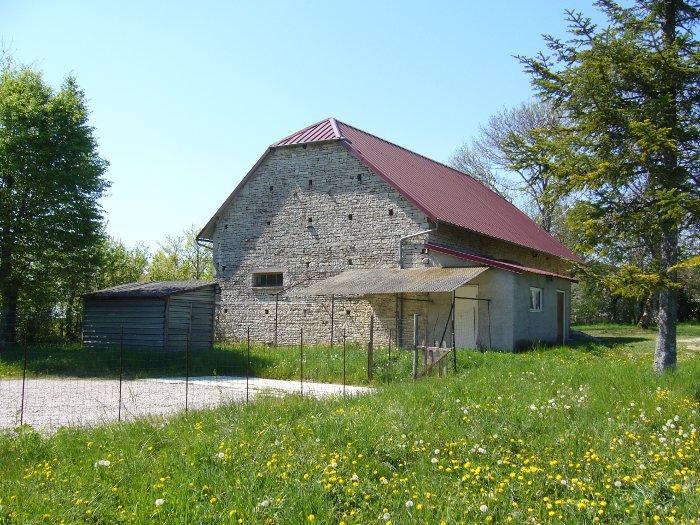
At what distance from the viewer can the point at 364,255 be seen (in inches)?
888

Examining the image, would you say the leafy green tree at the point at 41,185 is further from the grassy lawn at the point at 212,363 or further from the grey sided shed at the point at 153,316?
the grassy lawn at the point at 212,363

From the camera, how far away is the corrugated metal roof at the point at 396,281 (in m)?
18.1

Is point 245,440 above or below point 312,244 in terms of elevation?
below

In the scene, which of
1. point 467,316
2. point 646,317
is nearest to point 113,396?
point 467,316

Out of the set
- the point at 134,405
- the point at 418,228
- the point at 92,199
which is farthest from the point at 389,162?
the point at 134,405

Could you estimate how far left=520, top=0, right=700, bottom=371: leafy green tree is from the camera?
1095 centimetres

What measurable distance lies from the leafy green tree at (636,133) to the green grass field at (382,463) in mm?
2852

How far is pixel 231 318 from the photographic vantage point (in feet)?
82.7

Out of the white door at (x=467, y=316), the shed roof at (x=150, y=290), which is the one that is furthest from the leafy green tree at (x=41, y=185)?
the white door at (x=467, y=316)

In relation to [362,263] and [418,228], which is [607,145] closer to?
[418,228]

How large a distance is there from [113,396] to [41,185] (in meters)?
11.3

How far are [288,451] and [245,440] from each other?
69 centimetres

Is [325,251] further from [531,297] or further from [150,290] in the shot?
[531,297]

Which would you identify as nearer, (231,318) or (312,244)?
(312,244)
